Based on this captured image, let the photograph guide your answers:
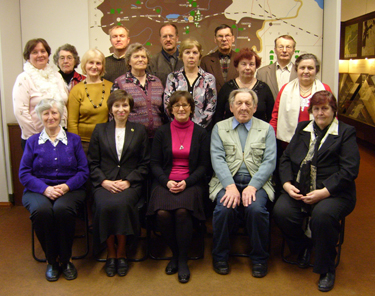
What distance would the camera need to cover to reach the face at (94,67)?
126 inches

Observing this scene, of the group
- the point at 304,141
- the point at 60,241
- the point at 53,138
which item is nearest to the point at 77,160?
the point at 53,138

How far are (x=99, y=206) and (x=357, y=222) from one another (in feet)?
8.79

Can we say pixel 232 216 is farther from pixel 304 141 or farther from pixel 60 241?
pixel 60 241

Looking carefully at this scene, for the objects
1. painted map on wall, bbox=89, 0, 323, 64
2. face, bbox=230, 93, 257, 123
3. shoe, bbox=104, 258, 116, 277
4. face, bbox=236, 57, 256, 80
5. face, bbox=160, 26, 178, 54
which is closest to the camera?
shoe, bbox=104, 258, 116, 277

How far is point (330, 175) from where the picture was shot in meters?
2.67

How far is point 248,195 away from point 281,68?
1.46 meters

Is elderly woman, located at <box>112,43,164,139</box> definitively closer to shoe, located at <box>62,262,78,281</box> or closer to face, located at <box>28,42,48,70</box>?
face, located at <box>28,42,48,70</box>

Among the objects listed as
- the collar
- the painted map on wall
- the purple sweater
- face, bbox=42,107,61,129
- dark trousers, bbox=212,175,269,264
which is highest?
the painted map on wall

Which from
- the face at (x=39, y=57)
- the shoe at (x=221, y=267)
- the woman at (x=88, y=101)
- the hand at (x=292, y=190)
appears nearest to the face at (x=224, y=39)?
the woman at (x=88, y=101)

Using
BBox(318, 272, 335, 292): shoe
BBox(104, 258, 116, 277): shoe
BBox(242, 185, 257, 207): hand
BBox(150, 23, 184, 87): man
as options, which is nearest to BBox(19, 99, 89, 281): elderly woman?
BBox(104, 258, 116, 277): shoe

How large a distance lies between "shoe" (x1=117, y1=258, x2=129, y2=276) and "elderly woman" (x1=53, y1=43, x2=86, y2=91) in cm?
178

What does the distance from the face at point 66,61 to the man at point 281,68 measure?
1.90 m

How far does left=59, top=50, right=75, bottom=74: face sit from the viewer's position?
3484 mm

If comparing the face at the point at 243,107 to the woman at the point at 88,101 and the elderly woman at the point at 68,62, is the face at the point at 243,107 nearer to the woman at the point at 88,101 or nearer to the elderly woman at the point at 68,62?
the woman at the point at 88,101
